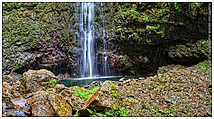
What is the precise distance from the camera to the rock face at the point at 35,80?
11.2 feet

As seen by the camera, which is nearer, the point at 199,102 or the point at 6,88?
the point at 6,88

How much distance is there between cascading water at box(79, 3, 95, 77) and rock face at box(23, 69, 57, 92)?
466 cm

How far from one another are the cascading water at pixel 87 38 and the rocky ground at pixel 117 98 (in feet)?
15.3

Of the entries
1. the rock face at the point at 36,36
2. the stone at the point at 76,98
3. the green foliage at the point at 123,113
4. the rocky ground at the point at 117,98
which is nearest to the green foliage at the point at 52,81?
the rocky ground at the point at 117,98

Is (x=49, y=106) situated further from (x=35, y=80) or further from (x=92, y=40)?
(x=92, y=40)

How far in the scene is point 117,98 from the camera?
2.87 m

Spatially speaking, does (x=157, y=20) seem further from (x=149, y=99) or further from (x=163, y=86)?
(x=149, y=99)

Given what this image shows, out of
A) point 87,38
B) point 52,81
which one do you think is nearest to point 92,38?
point 87,38

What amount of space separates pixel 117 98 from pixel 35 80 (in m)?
1.73

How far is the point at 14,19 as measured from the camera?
24.0 feet

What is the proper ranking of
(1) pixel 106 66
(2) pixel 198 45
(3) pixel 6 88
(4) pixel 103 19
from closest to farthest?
1. (3) pixel 6 88
2. (2) pixel 198 45
3. (4) pixel 103 19
4. (1) pixel 106 66

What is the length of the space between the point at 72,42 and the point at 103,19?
1790 mm

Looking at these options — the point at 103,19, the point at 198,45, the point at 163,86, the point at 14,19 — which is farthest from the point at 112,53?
the point at 163,86

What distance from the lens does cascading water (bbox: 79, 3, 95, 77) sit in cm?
804
